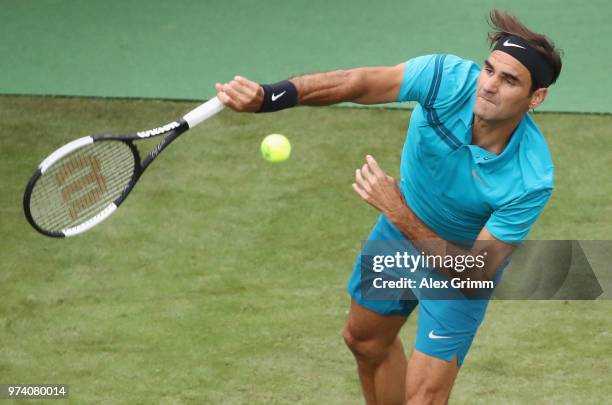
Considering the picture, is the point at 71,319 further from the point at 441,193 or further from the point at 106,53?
the point at 106,53

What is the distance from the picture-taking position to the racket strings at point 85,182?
518 centimetres

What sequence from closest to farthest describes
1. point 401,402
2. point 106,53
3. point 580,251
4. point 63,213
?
point 63,213, point 401,402, point 580,251, point 106,53

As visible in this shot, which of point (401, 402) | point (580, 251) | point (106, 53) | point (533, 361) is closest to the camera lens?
point (401, 402)

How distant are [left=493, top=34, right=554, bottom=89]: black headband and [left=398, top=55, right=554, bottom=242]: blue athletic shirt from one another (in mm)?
216

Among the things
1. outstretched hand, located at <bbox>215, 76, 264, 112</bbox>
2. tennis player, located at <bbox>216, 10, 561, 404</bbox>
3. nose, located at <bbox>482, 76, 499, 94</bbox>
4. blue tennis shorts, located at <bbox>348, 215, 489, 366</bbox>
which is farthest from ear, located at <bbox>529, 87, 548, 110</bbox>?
outstretched hand, located at <bbox>215, 76, 264, 112</bbox>

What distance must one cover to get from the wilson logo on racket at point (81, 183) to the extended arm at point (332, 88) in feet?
2.85

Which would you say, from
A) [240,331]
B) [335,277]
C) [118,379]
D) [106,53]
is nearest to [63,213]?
[118,379]

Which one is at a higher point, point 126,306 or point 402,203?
point 402,203

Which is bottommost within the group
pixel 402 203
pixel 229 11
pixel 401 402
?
pixel 229 11

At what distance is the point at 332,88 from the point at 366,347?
4.98ft

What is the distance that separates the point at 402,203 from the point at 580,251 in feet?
9.72

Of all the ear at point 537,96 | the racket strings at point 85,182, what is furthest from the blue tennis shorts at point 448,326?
the racket strings at point 85,182

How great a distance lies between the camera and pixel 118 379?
625 cm

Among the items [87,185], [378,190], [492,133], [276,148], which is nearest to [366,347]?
[276,148]
